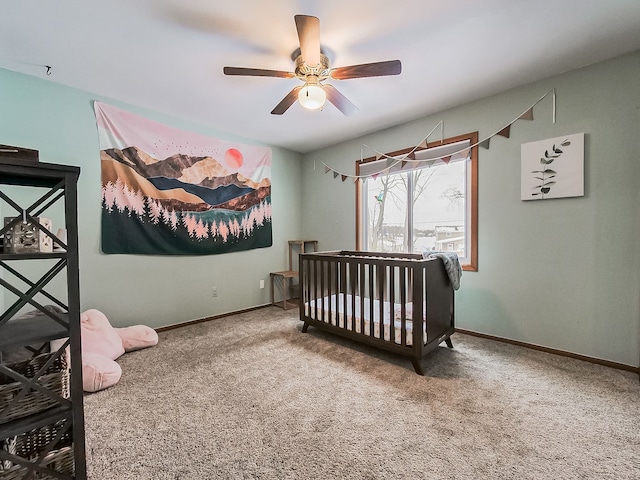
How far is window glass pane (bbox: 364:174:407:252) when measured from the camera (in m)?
3.37

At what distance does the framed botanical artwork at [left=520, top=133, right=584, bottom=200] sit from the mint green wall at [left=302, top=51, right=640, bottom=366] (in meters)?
0.05

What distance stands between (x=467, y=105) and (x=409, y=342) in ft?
7.65

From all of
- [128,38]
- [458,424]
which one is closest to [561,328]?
[458,424]

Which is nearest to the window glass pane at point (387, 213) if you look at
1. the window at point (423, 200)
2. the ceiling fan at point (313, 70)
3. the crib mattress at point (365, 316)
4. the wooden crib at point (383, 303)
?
the window at point (423, 200)

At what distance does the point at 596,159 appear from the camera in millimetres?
2158

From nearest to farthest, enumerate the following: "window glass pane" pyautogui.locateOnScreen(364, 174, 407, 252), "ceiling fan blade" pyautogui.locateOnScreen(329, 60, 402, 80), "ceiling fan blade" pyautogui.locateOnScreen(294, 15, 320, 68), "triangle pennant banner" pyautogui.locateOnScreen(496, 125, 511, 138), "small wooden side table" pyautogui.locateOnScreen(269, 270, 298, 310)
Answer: "ceiling fan blade" pyautogui.locateOnScreen(294, 15, 320, 68)
"ceiling fan blade" pyautogui.locateOnScreen(329, 60, 402, 80)
"triangle pennant banner" pyautogui.locateOnScreen(496, 125, 511, 138)
"window glass pane" pyautogui.locateOnScreen(364, 174, 407, 252)
"small wooden side table" pyautogui.locateOnScreen(269, 270, 298, 310)

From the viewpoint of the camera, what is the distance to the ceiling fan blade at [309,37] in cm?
143

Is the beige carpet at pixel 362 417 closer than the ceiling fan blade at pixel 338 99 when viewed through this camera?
Yes

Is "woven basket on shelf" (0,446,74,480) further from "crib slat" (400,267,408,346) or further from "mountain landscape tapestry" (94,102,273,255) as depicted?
"mountain landscape tapestry" (94,102,273,255)

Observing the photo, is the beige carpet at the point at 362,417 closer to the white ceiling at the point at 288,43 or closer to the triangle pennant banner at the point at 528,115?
the triangle pennant banner at the point at 528,115

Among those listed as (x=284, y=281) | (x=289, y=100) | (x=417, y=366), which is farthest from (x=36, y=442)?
(x=284, y=281)

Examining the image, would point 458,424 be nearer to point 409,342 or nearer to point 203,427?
point 409,342

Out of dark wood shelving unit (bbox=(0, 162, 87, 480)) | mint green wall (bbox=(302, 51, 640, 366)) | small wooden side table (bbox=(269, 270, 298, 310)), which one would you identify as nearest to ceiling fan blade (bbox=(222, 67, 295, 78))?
dark wood shelving unit (bbox=(0, 162, 87, 480))

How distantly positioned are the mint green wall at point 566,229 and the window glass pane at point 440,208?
23 cm
